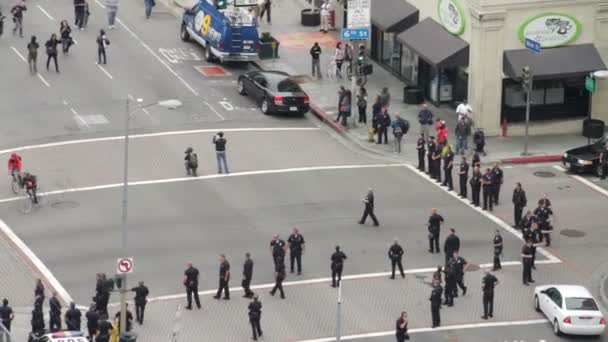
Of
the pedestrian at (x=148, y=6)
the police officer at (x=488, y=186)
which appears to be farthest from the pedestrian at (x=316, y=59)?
the police officer at (x=488, y=186)

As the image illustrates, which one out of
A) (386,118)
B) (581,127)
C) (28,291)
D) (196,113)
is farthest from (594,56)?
(28,291)

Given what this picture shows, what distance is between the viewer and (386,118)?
56.1 m

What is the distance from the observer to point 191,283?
41500 millimetres

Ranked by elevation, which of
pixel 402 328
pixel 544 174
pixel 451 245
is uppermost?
pixel 544 174

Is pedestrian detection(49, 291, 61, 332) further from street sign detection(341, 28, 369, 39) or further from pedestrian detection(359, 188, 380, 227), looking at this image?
street sign detection(341, 28, 369, 39)

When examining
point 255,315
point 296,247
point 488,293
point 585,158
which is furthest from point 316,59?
point 255,315

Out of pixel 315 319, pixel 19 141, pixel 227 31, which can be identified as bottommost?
pixel 315 319

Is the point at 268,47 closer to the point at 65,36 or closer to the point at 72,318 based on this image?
the point at 65,36

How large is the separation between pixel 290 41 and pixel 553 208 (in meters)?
23.8

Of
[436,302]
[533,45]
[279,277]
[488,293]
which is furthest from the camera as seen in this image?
[533,45]

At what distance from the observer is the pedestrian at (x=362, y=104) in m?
58.5

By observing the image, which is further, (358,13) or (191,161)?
(358,13)

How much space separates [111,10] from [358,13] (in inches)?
643

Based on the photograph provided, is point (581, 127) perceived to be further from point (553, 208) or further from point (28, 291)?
point (28, 291)
